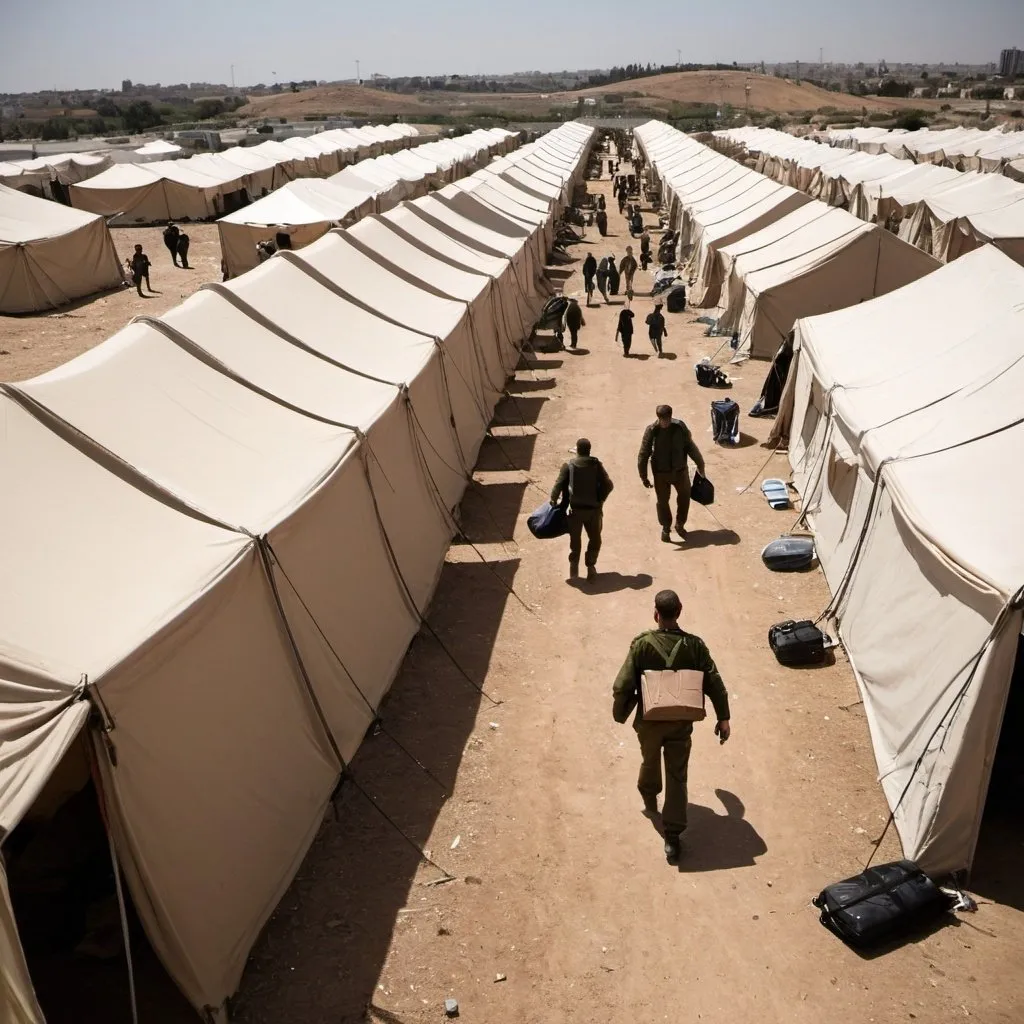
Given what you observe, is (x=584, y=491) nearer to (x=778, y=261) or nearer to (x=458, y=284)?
(x=458, y=284)

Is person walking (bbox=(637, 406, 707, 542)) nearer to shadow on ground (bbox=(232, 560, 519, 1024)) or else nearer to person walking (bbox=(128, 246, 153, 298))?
shadow on ground (bbox=(232, 560, 519, 1024))

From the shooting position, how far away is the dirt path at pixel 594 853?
15.8 ft

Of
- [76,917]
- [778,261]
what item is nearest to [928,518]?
[76,917]

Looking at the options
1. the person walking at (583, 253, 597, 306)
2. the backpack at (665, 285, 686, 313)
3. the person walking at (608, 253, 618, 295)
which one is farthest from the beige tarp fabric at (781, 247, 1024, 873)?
the person walking at (608, 253, 618, 295)

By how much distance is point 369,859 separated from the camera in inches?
229

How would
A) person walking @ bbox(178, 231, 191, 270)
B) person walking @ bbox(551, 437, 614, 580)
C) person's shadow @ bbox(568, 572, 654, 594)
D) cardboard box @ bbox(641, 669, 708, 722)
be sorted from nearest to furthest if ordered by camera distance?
cardboard box @ bbox(641, 669, 708, 722) < person walking @ bbox(551, 437, 614, 580) < person's shadow @ bbox(568, 572, 654, 594) < person walking @ bbox(178, 231, 191, 270)

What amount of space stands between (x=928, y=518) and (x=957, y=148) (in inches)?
1734

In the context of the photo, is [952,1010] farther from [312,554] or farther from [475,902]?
[312,554]

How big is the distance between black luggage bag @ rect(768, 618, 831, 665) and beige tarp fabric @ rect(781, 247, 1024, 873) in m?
0.24

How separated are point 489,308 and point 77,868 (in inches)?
432

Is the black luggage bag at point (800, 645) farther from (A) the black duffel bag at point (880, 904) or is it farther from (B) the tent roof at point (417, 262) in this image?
(B) the tent roof at point (417, 262)

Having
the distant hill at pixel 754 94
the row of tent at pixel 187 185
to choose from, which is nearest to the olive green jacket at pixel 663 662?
the row of tent at pixel 187 185

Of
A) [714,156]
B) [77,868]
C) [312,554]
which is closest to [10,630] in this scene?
[77,868]

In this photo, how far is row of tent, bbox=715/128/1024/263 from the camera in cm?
2069
